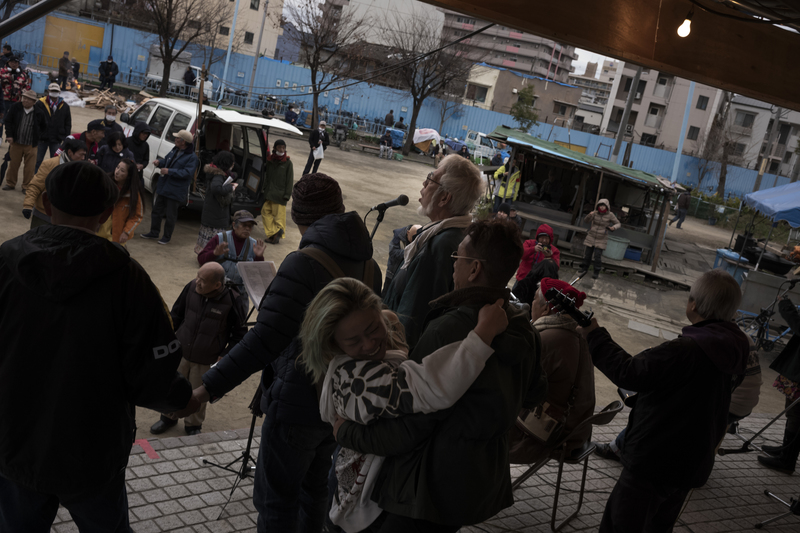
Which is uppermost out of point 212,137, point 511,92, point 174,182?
point 511,92

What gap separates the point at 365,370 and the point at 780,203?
12289mm

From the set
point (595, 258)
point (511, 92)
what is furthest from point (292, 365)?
point (511, 92)

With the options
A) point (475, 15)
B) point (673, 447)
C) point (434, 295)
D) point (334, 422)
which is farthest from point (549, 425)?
point (475, 15)

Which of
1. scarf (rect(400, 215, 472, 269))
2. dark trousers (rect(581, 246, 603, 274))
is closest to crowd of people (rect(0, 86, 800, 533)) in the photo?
scarf (rect(400, 215, 472, 269))

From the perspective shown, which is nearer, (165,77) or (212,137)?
(212,137)

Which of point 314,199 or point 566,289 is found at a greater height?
point 314,199

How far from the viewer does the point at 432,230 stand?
3.38m

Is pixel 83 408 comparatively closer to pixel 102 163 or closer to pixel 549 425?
pixel 549 425

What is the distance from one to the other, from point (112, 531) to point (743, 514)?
4.75 metres

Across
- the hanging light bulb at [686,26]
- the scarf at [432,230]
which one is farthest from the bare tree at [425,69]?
the scarf at [432,230]

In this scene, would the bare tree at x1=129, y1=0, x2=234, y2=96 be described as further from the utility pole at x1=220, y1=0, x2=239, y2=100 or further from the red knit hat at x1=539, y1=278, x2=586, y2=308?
the red knit hat at x1=539, y1=278, x2=586, y2=308

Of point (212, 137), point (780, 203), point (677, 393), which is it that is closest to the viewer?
point (677, 393)

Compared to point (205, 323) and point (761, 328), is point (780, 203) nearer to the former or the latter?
point (761, 328)

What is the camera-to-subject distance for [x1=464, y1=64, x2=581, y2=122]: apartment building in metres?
56.2
